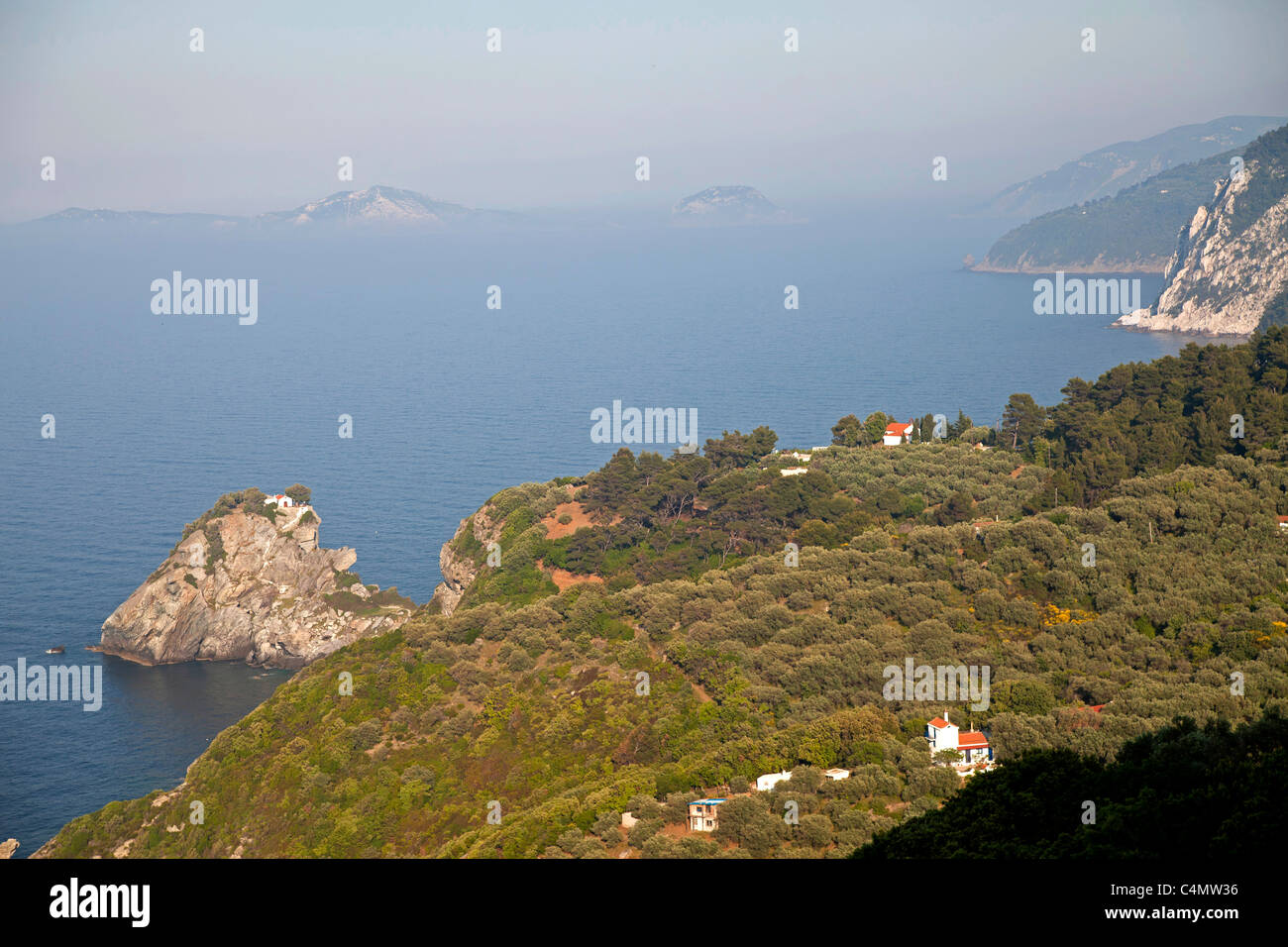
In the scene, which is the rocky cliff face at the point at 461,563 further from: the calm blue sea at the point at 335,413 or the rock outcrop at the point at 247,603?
the calm blue sea at the point at 335,413

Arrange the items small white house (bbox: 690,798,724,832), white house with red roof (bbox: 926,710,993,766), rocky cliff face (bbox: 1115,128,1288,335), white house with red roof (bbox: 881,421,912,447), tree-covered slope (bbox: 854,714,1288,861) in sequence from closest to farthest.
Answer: tree-covered slope (bbox: 854,714,1288,861) → small white house (bbox: 690,798,724,832) → white house with red roof (bbox: 926,710,993,766) → white house with red roof (bbox: 881,421,912,447) → rocky cliff face (bbox: 1115,128,1288,335)

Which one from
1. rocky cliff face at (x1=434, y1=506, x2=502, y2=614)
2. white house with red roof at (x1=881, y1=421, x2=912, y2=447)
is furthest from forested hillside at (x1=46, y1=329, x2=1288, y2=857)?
white house with red roof at (x1=881, y1=421, x2=912, y2=447)

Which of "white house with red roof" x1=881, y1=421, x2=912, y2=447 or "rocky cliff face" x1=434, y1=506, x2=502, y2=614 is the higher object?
"white house with red roof" x1=881, y1=421, x2=912, y2=447

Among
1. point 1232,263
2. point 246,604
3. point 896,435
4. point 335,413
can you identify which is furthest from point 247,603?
point 1232,263

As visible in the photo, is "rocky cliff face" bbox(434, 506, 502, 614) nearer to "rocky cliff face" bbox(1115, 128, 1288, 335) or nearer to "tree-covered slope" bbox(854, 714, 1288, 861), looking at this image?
"tree-covered slope" bbox(854, 714, 1288, 861)

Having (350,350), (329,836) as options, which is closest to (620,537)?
(329,836)

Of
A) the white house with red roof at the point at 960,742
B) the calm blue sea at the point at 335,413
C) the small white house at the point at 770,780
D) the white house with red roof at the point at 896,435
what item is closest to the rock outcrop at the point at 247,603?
the calm blue sea at the point at 335,413
